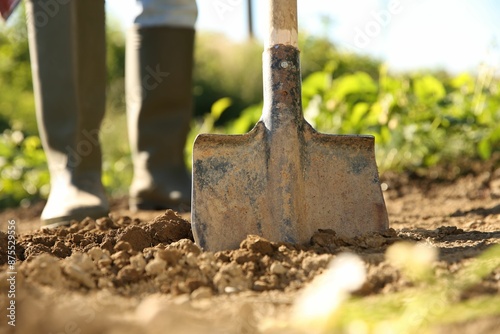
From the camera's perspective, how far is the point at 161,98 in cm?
282

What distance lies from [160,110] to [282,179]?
1.31 metres

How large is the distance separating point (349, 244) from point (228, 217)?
1.00 ft

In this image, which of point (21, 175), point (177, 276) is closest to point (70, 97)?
point (177, 276)

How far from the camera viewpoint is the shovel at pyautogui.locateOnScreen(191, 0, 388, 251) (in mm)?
1649

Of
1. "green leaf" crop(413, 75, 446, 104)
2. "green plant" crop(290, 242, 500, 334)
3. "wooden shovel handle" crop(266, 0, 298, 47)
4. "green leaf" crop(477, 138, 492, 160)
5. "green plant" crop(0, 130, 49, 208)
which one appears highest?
"wooden shovel handle" crop(266, 0, 298, 47)

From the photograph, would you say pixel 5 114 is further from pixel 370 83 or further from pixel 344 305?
pixel 344 305

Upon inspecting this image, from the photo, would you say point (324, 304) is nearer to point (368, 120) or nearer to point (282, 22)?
point (282, 22)

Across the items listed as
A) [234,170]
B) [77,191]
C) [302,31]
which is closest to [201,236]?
[234,170]

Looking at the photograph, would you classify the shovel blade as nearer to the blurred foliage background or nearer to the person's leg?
the person's leg

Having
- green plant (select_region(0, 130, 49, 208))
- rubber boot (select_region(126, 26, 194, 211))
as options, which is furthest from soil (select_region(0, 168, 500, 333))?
green plant (select_region(0, 130, 49, 208))

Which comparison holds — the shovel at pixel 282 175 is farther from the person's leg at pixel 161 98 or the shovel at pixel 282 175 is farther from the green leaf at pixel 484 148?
the green leaf at pixel 484 148

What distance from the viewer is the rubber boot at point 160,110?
108 inches

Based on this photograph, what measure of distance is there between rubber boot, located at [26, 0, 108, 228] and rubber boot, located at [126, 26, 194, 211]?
0.27 meters

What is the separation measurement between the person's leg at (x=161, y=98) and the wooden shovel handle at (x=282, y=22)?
103 centimetres
